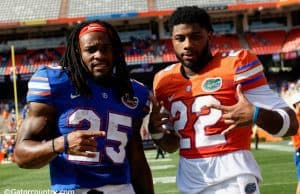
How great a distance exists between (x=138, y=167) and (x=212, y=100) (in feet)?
1.74

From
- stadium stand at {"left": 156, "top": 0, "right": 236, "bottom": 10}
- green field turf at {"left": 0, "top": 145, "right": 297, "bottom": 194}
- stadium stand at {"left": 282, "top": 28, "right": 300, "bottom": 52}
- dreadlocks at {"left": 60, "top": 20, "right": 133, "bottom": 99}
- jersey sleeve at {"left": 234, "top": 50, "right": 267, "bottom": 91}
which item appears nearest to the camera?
dreadlocks at {"left": 60, "top": 20, "right": 133, "bottom": 99}

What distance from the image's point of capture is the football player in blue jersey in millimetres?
2486

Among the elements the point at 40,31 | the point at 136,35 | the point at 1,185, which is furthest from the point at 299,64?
the point at 1,185

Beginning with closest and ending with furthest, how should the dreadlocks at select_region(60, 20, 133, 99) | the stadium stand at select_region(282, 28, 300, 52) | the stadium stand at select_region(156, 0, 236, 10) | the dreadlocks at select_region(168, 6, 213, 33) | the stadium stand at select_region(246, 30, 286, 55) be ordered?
the dreadlocks at select_region(60, 20, 133, 99)
the dreadlocks at select_region(168, 6, 213, 33)
the stadium stand at select_region(282, 28, 300, 52)
the stadium stand at select_region(246, 30, 286, 55)
the stadium stand at select_region(156, 0, 236, 10)

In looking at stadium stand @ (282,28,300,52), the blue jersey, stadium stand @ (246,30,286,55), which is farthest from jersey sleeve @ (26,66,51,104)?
stadium stand @ (246,30,286,55)

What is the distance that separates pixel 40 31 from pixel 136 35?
555cm

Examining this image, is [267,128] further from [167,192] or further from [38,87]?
[167,192]

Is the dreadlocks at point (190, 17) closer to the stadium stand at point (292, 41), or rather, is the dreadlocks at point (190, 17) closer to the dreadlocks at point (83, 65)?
the dreadlocks at point (83, 65)

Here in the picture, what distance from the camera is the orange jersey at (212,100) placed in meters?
2.77

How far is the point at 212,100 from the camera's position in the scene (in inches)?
111

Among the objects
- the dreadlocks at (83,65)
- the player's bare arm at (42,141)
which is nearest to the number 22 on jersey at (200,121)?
the dreadlocks at (83,65)

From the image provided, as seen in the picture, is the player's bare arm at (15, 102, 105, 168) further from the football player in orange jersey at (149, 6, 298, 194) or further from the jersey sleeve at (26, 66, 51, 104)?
the football player in orange jersey at (149, 6, 298, 194)

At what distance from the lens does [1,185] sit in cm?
1100

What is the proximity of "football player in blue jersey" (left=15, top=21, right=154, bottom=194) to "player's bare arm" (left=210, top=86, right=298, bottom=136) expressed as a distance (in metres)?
0.49
